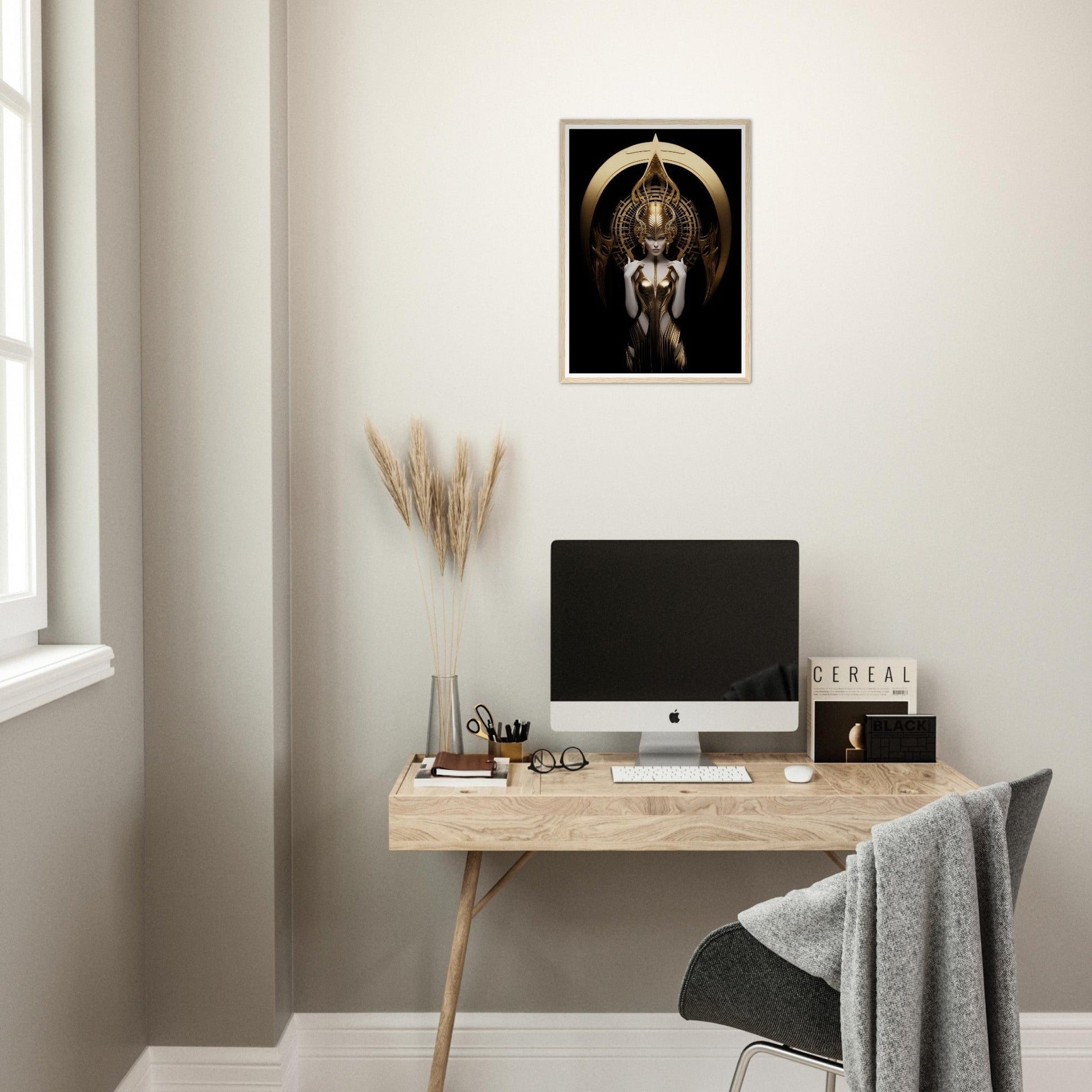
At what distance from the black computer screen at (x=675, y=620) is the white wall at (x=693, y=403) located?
0.19 meters

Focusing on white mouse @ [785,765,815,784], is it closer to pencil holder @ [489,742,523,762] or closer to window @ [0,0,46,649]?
pencil holder @ [489,742,523,762]

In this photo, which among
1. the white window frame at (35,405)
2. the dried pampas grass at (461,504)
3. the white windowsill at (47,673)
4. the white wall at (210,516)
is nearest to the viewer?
the white windowsill at (47,673)

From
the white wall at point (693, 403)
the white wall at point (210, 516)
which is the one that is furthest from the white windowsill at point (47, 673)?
the white wall at point (693, 403)

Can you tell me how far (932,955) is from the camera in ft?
4.61

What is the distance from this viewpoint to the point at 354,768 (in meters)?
2.29

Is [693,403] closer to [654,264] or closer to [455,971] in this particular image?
[654,264]

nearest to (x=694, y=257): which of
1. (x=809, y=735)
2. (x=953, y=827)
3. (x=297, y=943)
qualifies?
(x=809, y=735)

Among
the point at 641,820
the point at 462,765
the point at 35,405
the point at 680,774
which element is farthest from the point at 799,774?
the point at 35,405

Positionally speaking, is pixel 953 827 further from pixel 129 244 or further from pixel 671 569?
pixel 129 244

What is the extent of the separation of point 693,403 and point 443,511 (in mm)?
636

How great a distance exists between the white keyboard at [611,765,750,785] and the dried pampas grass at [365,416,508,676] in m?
0.49

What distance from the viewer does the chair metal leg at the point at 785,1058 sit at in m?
1.56

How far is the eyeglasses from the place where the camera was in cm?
212

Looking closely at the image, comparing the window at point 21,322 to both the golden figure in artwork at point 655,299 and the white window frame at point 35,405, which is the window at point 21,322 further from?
the golden figure in artwork at point 655,299
